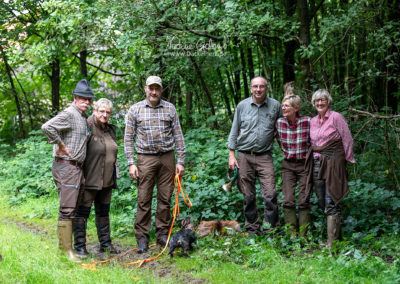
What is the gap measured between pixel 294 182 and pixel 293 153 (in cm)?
41

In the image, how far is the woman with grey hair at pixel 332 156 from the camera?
14.8 ft

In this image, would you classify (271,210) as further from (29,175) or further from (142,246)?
(29,175)

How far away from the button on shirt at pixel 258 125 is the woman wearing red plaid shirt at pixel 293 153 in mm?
121

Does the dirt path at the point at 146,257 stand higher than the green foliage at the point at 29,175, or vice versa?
the green foliage at the point at 29,175

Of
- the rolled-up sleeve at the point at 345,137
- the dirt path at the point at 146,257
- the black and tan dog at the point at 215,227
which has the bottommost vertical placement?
the dirt path at the point at 146,257

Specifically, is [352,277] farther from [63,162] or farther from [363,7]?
[363,7]

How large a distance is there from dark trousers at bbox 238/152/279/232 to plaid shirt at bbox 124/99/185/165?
105 cm

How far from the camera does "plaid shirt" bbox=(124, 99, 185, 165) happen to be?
4.76 m

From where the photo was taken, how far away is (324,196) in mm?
4680

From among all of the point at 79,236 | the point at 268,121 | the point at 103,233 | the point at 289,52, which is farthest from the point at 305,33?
the point at 79,236

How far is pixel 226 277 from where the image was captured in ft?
12.0

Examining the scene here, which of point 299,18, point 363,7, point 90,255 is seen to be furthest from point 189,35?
point 90,255

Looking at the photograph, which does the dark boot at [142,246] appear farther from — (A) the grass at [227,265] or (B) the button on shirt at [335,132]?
(B) the button on shirt at [335,132]

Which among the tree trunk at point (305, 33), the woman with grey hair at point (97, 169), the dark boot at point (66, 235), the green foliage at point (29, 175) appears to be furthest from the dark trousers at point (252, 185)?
the green foliage at point (29, 175)
